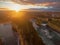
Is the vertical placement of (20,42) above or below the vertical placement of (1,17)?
below

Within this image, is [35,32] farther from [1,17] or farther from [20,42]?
[1,17]

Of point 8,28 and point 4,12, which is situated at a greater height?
point 4,12

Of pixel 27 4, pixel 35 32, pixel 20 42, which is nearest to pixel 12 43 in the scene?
pixel 20 42

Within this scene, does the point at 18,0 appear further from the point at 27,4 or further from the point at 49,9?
the point at 49,9

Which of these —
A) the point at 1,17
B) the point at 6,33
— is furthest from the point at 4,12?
the point at 6,33

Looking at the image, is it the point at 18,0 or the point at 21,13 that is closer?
the point at 21,13

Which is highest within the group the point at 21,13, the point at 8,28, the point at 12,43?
the point at 21,13
